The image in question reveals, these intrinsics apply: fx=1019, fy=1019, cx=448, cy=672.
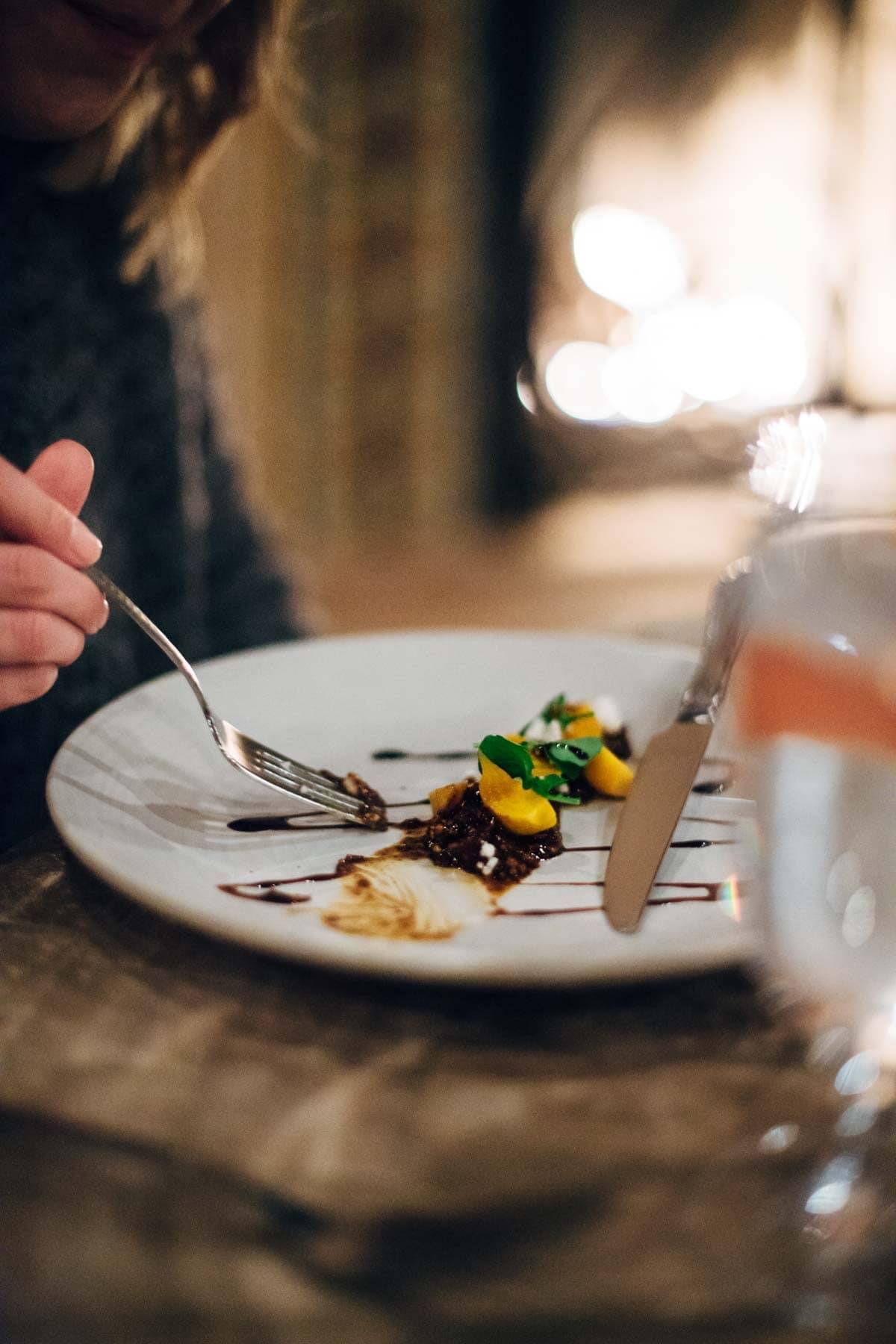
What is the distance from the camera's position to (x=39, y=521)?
1.48ft

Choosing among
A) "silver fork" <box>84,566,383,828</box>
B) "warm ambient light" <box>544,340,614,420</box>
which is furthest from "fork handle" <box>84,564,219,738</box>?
"warm ambient light" <box>544,340,614,420</box>

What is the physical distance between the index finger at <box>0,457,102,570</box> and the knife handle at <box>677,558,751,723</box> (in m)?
0.34

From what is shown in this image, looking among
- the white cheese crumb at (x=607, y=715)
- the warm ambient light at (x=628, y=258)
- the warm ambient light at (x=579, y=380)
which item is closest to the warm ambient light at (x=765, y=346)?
the warm ambient light at (x=628, y=258)

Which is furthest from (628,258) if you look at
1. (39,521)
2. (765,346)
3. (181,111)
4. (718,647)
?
(39,521)

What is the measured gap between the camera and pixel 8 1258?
272mm

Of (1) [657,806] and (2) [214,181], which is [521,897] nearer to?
(1) [657,806]

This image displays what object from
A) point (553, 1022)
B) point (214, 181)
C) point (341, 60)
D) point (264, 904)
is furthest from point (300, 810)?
point (341, 60)

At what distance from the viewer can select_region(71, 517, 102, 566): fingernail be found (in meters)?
0.47

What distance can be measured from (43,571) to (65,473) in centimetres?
6

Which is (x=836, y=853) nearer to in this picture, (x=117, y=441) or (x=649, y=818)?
(x=649, y=818)

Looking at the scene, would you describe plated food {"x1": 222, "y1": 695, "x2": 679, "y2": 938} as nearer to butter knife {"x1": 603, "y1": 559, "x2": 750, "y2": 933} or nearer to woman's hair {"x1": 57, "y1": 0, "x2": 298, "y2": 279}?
butter knife {"x1": 603, "y1": 559, "x2": 750, "y2": 933}

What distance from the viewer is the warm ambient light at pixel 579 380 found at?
338cm

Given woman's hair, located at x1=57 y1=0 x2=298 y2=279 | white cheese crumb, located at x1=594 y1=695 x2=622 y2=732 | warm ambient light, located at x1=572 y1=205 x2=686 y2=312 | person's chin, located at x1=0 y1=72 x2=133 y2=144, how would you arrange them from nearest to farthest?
white cheese crumb, located at x1=594 y1=695 x2=622 y2=732 < person's chin, located at x1=0 y1=72 x2=133 y2=144 < woman's hair, located at x1=57 y1=0 x2=298 y2=279 < warm ambient light, located at x1=572 y1=205 x2=686 y2=312

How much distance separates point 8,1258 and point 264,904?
17 centimetres
